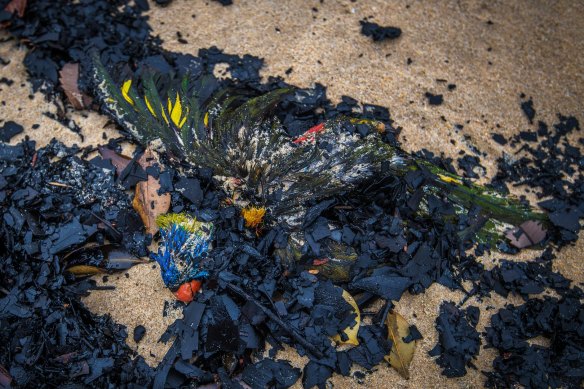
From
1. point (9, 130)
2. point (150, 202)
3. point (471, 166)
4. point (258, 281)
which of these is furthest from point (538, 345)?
point (9, 130)

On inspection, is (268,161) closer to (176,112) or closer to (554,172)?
(176,112)

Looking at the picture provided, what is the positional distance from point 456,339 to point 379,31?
2.10 meters

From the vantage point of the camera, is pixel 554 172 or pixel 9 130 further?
pixel 554 172

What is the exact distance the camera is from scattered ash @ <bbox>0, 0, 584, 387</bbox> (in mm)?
2049

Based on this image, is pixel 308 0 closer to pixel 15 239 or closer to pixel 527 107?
pixel 527 107

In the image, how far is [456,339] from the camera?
7.23 feet

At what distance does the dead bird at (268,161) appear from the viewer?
89.5 inches

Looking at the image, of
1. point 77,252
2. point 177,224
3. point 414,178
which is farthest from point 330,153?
point 77,252

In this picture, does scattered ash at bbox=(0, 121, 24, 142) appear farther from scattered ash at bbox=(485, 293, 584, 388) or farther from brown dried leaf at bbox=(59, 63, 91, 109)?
scattered ash at bbox=(485, 293, 584, 388)

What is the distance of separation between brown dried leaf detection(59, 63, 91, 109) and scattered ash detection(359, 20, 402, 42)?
76.1 inches

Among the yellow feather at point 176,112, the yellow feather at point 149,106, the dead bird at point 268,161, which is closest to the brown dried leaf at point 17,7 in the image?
the dead bird at point 268,161

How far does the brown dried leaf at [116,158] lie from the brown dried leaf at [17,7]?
4.28 ft

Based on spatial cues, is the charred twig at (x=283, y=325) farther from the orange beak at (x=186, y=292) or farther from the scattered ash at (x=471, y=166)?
the scattered ash at (x=471, y=166)

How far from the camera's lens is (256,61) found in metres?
2.96
